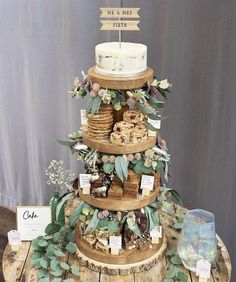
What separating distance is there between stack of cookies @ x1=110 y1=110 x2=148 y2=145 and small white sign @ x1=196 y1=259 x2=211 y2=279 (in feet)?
1.46

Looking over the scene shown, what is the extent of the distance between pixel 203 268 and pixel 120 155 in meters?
0.46

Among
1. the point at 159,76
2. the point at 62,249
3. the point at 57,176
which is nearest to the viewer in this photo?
the point at 62,249

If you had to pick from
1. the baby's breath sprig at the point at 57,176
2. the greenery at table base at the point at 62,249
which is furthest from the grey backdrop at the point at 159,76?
the greenery at table base at the point at 62,249

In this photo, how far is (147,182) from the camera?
4.66 feet

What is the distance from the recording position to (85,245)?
58.8 inches

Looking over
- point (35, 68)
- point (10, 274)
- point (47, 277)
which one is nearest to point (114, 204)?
point (47, 277)

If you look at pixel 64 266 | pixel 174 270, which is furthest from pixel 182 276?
pixel 64 266

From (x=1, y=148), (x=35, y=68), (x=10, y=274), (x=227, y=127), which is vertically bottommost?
(x=10, y=274)

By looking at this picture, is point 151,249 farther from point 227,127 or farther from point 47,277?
point 227,127

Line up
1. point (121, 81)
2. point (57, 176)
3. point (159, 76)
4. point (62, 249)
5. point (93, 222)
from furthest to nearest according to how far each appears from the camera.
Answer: point (159, 76) → point (57, 176) → point (62, 249) → point (93, 222) → point (121, 81)

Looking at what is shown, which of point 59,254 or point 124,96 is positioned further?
point 59,254

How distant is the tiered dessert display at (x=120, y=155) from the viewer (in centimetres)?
133

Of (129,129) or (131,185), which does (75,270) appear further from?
(129,129)

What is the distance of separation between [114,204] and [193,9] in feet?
2.84
